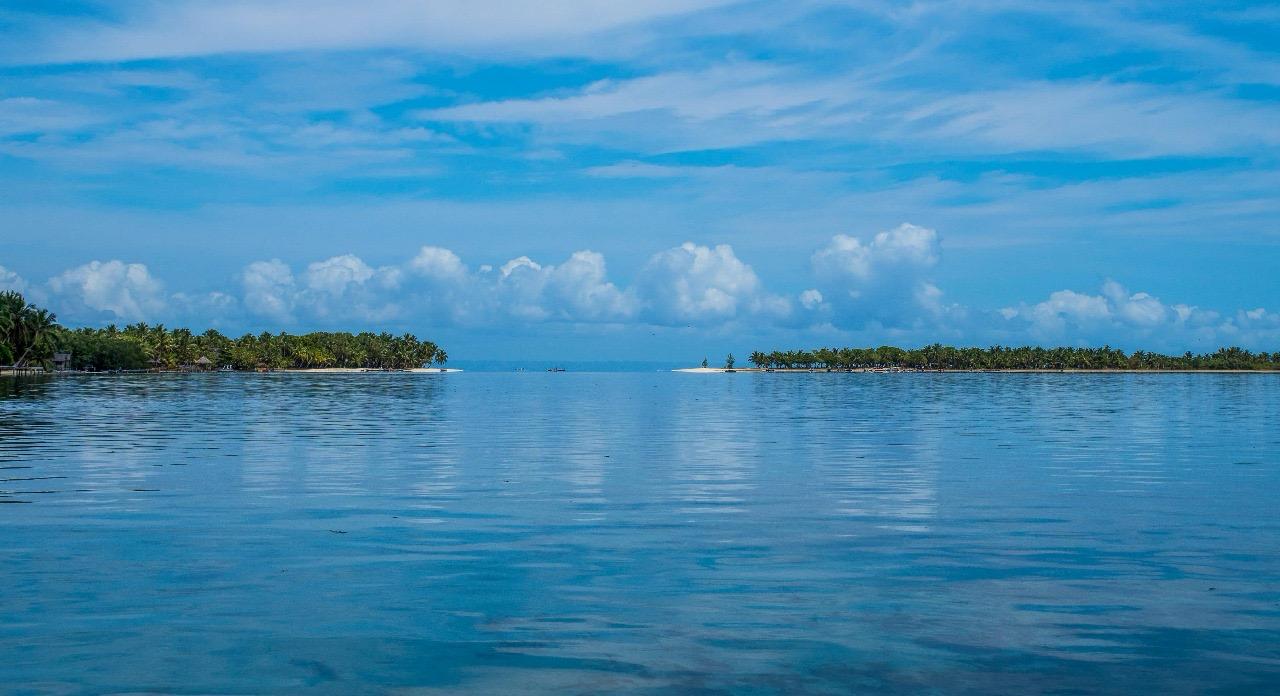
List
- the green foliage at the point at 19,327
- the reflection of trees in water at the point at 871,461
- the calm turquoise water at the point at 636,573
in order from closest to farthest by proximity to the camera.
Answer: the calm turquoise water at the point at 636,573
the reflection of trees in water at the point at 871,461
the green foliage at the point at 19,327

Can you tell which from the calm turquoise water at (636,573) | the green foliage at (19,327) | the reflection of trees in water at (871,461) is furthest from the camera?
the green foliage at (19,327)

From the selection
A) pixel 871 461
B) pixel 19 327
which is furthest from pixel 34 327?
pixel 871 461

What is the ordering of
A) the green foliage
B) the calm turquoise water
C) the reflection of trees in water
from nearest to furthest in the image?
the calm turquoise water < the reflection of trees in water < the green foliage

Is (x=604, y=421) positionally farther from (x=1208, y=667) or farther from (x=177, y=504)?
(x=1208, y=667)

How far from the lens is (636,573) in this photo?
17828 mm

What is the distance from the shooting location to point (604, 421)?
67500 mm

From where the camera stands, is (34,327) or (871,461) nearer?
(871,461)

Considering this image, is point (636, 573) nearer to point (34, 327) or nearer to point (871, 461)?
point (871, 461)

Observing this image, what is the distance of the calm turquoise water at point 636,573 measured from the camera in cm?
1233

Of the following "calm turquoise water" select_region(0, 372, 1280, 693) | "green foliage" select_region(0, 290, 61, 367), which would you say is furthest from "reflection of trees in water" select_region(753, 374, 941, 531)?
"green foliage" select_region(0, 290, 61, 367)

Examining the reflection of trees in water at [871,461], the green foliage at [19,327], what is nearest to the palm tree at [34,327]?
the green foliage at [19,327]

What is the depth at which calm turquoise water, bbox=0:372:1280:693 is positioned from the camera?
40.4ft

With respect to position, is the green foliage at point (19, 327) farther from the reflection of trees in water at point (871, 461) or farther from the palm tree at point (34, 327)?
the reflection of trees in water at point (871, 461)

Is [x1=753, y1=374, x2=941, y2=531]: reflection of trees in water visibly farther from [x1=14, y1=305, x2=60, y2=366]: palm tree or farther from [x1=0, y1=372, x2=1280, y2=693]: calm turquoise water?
[x1=14, y1=305, x2=60, y2=366]: palm tree
